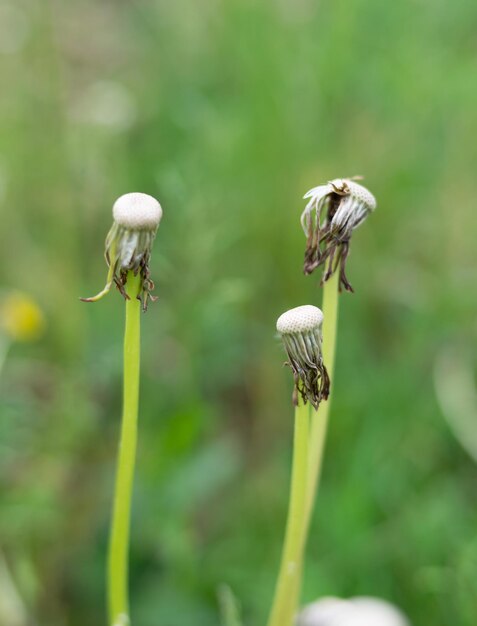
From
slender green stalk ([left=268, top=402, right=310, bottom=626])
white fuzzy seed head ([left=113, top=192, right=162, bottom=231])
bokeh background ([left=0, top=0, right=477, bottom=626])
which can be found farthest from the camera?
bokeh background ([left=0, top=0, right=477, bottom=626])

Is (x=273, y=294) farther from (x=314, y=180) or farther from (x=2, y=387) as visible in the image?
(x=2, y=387)

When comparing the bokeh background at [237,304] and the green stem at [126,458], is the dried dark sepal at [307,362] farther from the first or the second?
the bokeh background at [237,304]

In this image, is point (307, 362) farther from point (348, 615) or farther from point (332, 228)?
point (348, 615)

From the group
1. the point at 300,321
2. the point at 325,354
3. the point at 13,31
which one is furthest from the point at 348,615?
the point at 13,31

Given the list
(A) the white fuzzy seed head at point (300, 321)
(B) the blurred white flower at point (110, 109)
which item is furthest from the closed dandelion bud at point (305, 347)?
(B) the blurred white flower at point (110, 109)

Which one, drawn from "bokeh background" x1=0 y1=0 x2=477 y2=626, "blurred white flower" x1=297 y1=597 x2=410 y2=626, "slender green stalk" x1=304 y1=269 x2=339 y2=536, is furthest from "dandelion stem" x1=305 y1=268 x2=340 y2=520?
"bokeh background" x1=0 y1=0 x2=477 y2=626

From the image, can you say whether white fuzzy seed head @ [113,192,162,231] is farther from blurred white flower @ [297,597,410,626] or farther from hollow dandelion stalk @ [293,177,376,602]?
blurred white flower @ [297,597,410,626]
